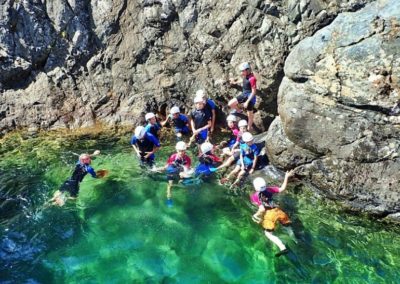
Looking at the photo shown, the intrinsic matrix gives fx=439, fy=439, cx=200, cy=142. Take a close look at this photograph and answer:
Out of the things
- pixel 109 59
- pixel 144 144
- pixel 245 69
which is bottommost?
pixel 144 144

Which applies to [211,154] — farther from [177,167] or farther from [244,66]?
[244,66]

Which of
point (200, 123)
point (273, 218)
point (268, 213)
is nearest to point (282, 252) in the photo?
point (273, 218)

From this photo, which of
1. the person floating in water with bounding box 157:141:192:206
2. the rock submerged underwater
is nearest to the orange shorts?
the rock submerged underwater

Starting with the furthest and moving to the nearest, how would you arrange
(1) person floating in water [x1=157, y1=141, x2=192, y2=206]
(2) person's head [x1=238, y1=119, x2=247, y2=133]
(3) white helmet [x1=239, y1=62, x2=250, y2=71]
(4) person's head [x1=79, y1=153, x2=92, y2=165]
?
(3) white helmet [x1=239, y1=62, x2=250, y2=71], (2) person's head [x1=238, y1=119, x2=247, y2=133], (1) person floating in water [x1=157, y1=141, x2=192, y2=206], (4) person's head [x1=79, y1=153, x2=92, y2=165]

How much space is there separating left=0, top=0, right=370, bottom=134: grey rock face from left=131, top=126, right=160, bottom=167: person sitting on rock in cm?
286

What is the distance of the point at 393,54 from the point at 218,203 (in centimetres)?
596

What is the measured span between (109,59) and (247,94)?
5.70m

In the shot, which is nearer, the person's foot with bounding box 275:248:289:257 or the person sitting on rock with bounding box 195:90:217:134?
the person's foot with bounding box 275:248:289:257

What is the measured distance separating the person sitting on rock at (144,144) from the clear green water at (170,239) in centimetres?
64

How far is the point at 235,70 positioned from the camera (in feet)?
49.8

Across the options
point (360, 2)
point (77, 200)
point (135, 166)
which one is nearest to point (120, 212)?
point (77, 200)

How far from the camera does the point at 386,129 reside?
433 inches

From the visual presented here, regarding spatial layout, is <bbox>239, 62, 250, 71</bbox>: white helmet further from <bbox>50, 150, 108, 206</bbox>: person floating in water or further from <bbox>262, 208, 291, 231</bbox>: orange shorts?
<bbox>50, 150, 108, 206</bbox>: person floating in water

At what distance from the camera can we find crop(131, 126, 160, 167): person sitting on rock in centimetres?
1314
